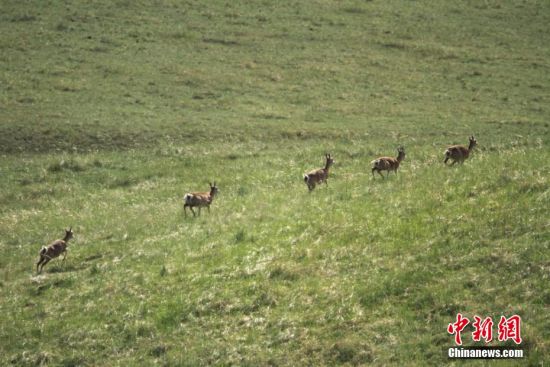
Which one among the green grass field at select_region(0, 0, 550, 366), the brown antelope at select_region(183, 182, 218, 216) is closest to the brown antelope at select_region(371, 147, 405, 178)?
the green grass field at select_region(0, 0, 550, 366)

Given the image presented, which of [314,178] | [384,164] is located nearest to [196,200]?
[314,178]

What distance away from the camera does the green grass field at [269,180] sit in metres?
16.6

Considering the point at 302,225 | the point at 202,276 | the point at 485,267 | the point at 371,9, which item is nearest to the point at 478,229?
the point at 485,267

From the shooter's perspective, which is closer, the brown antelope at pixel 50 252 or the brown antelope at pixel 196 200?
the brown antelope at pixel 50 252

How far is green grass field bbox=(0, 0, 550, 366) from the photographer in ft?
54.5

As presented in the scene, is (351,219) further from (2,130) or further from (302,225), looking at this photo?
(2,130)

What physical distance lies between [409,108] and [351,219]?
101 ft

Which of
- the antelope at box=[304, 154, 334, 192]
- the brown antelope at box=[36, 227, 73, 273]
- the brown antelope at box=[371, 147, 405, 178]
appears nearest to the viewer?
the brown antelope at box=[36, 227, 73, 273]

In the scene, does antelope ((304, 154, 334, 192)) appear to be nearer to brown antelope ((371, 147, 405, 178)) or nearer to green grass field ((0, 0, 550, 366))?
green grass field ((0, 0, 550, 366))

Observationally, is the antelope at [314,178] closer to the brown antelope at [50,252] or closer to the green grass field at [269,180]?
the green grass field at [269,180]

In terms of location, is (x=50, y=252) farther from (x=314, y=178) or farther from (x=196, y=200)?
(x=314, y=178)

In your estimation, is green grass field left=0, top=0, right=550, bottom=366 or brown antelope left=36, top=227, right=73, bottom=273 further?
brown antelope left=36, top=227, right=73, bottom=273

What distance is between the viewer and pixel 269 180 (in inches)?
1320

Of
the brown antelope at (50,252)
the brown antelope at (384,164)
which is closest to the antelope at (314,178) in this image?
the brown antelope at (384,164)
